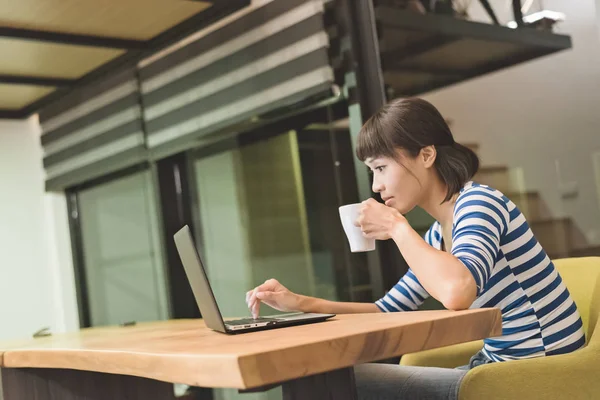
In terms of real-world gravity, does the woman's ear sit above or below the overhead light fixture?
below

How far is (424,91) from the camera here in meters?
2.76

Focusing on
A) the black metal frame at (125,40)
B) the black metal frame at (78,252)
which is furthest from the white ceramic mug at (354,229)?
the black metal frame at (78,252)

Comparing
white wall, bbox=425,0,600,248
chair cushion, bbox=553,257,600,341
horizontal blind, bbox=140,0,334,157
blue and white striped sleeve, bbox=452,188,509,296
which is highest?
horizontal blind, bbox=140,0,334,157

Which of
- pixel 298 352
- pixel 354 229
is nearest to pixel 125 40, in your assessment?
pixel 354 229

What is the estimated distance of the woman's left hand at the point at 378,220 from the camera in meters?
1.46

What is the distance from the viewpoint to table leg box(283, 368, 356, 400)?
123cm

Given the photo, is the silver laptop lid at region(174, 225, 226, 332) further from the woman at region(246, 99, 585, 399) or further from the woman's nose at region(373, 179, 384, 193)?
the woman's nose at region(373, 179, 384, 193)

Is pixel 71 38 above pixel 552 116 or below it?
above

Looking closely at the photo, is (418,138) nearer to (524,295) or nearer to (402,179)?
(402,179)

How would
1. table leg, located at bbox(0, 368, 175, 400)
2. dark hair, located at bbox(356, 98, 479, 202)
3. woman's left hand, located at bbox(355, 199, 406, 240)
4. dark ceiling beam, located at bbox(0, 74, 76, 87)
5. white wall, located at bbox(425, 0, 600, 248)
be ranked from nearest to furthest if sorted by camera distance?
woman's left hand, located at bbox(355, 199, 406, 240) → dark hair, located at bbox(356, 98, 479, 202) → table leg, located at bbox(0, 368, 175, 400) → white wall, located at bbox(425, 0, 600, 248) → dark ceiling beam, located at bbox(0, 74, 76, 87)

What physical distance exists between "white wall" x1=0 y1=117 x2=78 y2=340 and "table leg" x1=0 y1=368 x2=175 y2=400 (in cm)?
281

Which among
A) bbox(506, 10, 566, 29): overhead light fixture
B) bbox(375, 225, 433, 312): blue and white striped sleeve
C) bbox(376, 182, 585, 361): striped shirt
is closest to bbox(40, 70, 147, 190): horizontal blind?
bbox(506, 10, 566, 29): overhead light fixture

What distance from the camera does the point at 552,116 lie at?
235cm

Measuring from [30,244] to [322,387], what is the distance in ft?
13.1
